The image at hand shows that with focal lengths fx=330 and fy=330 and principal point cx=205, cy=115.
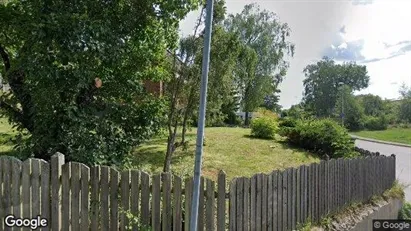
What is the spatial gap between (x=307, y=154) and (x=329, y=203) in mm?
7554

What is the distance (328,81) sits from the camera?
8256cm

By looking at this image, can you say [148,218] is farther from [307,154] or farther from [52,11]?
[307,154]

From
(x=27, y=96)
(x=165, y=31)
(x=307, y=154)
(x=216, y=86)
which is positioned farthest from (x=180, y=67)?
(x=307, y=154)

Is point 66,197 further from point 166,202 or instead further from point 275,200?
point 275,200

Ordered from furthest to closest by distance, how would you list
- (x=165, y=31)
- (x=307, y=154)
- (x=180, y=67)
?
(x=307, y=154) < (x=180, y=67) < (x=165, y=31)

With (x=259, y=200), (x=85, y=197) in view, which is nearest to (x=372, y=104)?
(x=259, y=200)

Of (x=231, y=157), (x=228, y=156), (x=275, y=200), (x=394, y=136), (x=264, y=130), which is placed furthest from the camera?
(x=394, y=136)

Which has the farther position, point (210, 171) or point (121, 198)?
point (210, 171)

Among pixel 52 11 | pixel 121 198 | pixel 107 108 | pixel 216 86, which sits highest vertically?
pixel 52 11

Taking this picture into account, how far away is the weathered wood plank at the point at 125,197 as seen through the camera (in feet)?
12.2

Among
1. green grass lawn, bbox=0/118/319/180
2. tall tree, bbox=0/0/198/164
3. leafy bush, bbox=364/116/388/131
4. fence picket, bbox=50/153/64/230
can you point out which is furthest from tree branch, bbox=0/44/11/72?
leafy bush, bbox=364/116/388/131

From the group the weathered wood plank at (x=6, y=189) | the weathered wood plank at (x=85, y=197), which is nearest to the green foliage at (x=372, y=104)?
the weathered wood plank at (x=85, y=197)

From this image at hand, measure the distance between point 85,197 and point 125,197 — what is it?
0.43 metres

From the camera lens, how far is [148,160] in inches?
404
